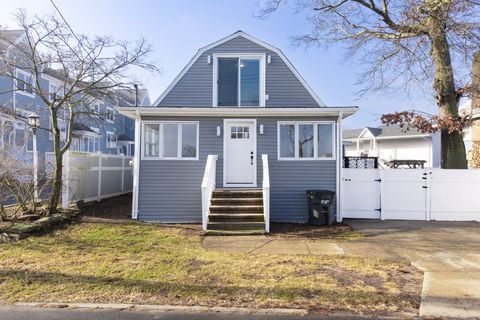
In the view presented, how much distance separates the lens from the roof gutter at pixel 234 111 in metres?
10.5

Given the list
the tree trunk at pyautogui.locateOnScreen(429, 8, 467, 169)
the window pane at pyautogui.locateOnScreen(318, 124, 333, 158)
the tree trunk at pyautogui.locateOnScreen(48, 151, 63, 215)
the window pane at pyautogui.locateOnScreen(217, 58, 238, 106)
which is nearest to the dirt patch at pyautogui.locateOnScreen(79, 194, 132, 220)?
the tree trunk at pyautogui.locateOnScreen(48, 151, 63, 215)

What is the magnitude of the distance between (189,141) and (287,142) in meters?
3.07

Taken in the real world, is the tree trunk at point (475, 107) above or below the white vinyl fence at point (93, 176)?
above

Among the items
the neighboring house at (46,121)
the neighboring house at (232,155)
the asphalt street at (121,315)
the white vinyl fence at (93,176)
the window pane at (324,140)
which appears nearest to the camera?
the asphalt street at (121,315)

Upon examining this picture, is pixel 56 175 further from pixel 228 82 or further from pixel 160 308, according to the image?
pixel 160 308

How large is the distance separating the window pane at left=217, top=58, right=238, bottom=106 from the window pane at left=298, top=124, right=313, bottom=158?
2.41 meters

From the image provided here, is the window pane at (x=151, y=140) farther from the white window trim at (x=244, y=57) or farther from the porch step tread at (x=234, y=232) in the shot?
the porch step tread at (x=234, y=232)

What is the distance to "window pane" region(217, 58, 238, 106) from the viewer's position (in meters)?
11.8

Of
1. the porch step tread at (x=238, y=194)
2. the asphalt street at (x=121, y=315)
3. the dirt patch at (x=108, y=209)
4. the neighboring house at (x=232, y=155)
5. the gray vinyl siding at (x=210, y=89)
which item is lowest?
the asphalt street at (x=121, y=315)

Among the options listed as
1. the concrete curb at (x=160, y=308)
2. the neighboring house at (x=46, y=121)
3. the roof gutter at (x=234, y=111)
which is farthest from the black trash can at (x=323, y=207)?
the neighboring house at (x=46, y=121)

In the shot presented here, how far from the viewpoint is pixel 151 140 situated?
10930 millimetres

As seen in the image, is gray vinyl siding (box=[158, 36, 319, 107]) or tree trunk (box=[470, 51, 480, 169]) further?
tree trunk (box=[470, 51, 480, 169])

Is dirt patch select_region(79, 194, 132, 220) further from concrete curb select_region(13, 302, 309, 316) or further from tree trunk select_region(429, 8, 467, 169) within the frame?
tree trunk select_region(429, 8, 467, 169)

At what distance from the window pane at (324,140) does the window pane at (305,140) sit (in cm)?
28
